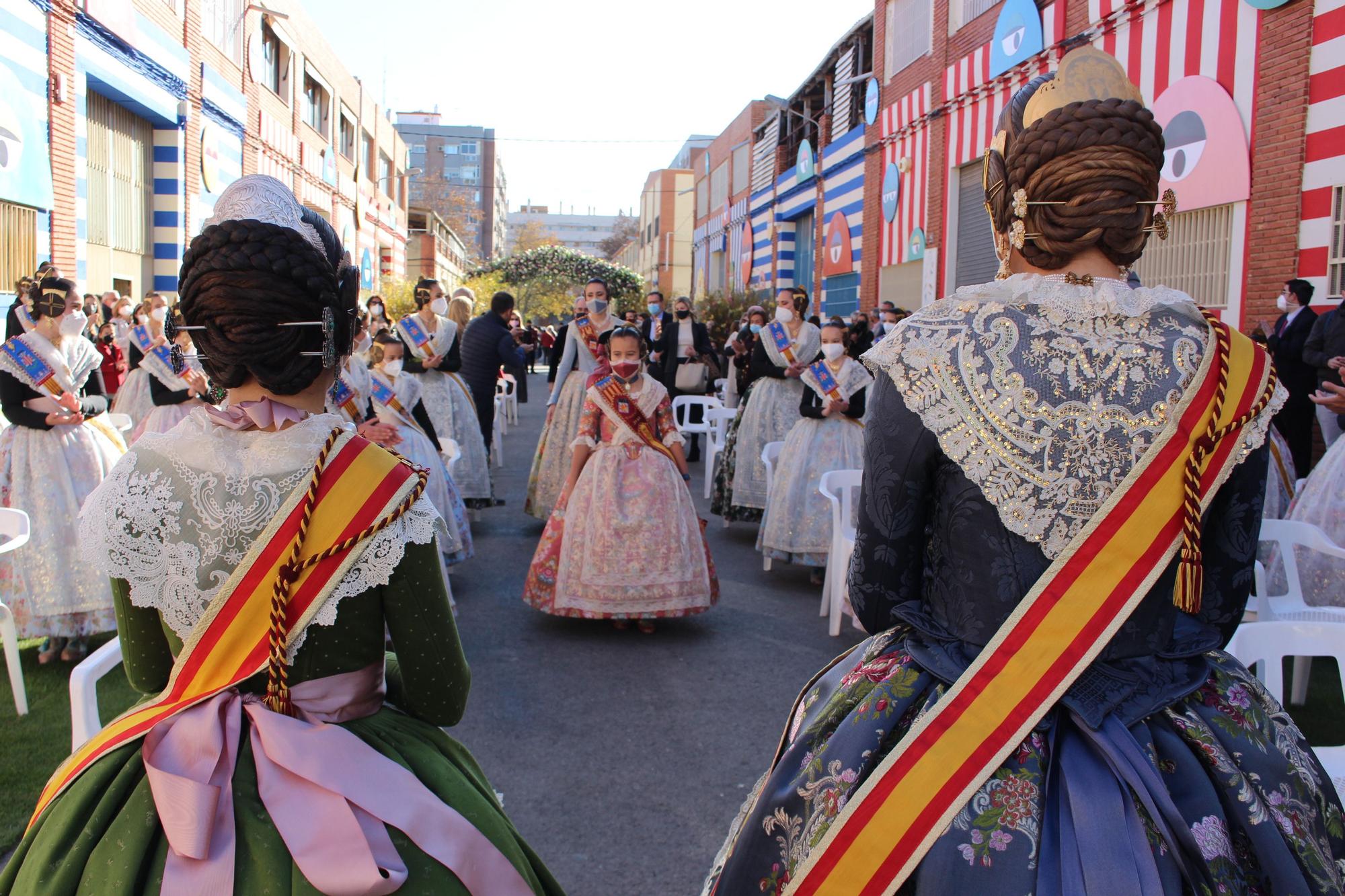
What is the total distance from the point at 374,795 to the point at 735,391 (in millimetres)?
11359

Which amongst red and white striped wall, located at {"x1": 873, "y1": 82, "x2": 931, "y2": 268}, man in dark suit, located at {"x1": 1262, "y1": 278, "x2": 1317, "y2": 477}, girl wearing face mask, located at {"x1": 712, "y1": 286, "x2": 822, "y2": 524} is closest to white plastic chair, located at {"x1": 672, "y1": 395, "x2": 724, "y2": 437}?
girl wearing face mask, located at {"x1": 712, "y1": 286, "x2": 822, "y2": 524}

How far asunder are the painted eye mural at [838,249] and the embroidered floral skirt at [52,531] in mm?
16508

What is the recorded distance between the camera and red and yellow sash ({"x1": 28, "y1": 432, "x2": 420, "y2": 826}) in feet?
5.59

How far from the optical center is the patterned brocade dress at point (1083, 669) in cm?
152

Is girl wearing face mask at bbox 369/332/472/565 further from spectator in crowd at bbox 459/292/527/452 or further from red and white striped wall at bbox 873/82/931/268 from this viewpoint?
red and white striped wall at bbox 873/82/931/268

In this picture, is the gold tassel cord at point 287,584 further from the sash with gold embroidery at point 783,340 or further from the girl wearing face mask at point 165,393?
the sash with gold embroidery at point 783,340

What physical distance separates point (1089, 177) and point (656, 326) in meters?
14.2

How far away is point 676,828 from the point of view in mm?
3447

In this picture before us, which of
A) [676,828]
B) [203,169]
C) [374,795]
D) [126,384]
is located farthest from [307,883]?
[203,169]

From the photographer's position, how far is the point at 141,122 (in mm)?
15625

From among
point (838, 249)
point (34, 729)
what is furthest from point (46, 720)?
point (838, 249)

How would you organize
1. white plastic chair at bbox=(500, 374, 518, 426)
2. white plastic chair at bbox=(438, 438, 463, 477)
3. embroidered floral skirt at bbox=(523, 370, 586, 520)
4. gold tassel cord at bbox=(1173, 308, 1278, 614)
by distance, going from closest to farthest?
gold tassel cord at bbox=(1173, 308, 1278, 614)
white plastic chair at bbox=(438, 438, 463, 477)
embroidered floral skirt at bbox=(523, 370, 586, 520)
white plastic chair at bbox=(500, 374, 518, 426)

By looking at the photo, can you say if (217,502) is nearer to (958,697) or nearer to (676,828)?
(958,697)

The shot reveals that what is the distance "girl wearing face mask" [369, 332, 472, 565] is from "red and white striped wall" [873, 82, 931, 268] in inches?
453
